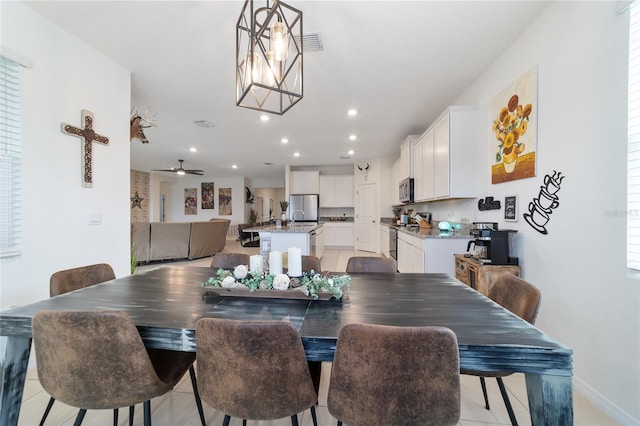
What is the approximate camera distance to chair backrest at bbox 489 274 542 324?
119 centimetres

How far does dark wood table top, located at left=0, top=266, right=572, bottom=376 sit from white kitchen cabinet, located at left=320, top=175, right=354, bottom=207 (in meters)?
6.48

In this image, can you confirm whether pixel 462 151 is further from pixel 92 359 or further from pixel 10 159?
pixel 10 159

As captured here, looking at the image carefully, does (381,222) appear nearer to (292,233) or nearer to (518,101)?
(292,233)

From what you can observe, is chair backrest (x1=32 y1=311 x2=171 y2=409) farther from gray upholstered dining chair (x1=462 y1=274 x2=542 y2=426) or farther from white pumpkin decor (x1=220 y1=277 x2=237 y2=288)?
gray upholstered dining chair (x1=462 y1=274 x2=542 y2=426)

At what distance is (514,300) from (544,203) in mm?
1070

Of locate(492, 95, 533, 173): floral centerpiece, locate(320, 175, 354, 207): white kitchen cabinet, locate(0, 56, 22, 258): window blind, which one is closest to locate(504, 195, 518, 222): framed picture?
locate(492, 95, 533, 173): floral centerpiece

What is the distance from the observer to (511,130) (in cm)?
236

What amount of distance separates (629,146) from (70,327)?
8.97 feet

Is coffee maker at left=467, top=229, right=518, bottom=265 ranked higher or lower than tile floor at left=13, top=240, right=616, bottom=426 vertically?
higher

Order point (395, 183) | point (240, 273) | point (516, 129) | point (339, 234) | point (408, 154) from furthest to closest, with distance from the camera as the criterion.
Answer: point (339, 234) → point (395, 183) → point (408, 154) → point (516, 129) → point (240, 273)

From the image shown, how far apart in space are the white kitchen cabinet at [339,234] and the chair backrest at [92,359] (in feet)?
22.7

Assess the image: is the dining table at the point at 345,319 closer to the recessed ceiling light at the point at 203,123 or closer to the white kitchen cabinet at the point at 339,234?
the recessed ceiling light at the point at 203,123

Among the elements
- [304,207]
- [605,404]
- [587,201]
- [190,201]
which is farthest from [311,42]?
[190,201]

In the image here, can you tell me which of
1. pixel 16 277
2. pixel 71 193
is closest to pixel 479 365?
pixel 16 277
